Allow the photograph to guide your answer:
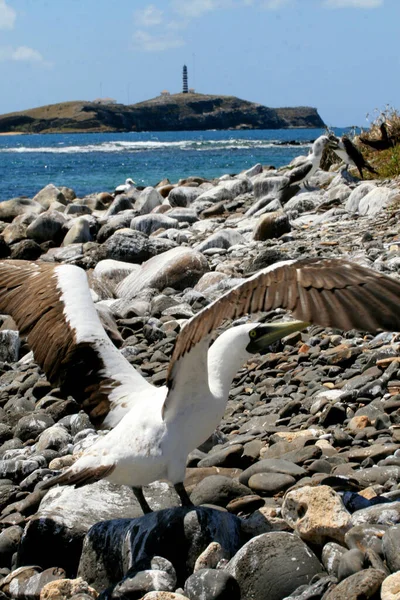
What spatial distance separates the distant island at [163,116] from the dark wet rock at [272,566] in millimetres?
114381

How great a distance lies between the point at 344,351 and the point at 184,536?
256 centimetres

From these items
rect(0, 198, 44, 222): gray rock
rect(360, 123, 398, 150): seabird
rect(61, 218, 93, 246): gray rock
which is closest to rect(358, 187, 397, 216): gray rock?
rect(61, 218, 93, 246): gray rock

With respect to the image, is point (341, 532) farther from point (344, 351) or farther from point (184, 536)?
point (344, 351)

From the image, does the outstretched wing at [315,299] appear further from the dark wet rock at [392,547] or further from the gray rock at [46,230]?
the gray rock at [46,230]

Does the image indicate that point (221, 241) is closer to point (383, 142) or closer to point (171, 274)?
point (171, 274)

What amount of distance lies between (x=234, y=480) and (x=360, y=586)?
4.30 ft

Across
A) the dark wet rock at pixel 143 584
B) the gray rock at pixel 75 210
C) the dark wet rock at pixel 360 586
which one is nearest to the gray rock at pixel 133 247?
the gray rock at pixel 75 210

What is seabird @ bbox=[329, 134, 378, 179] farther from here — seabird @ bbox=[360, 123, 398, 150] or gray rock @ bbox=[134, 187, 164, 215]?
gray rock @ bbox=[134, 187, 164, 215]

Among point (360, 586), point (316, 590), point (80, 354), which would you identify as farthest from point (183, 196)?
point (360, 586)

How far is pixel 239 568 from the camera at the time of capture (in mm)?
3031

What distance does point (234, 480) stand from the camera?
3838mm

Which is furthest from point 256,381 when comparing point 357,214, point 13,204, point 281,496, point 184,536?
point 13,204

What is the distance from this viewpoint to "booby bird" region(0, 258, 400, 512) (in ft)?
9.85

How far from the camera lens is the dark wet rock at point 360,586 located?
257 centimetres
